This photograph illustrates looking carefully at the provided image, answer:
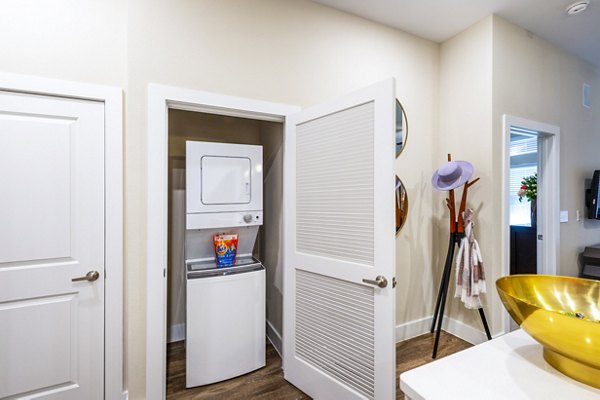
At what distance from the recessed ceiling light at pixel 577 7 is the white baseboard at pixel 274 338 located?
12.1ft

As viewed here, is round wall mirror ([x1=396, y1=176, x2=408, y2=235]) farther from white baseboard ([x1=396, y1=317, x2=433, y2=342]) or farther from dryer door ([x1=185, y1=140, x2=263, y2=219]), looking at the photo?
dryer door ([x1=185, y1=140, x2=263, y2=219])

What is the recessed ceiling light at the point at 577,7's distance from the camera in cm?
221

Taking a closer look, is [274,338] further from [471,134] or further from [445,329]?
[471,134]

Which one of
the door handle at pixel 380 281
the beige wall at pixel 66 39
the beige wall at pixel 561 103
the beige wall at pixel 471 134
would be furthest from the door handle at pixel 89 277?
the beige wall at pixel 561 103

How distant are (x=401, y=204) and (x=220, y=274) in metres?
1.70

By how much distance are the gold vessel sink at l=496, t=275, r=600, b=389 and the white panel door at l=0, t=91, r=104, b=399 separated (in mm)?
2019

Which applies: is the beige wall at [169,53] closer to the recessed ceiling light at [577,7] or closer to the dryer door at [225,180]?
the dryer door at [225,180]

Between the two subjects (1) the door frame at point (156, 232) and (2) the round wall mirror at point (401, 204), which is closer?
(1) the door frame at point (156, 232)

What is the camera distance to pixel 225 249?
2209 mm

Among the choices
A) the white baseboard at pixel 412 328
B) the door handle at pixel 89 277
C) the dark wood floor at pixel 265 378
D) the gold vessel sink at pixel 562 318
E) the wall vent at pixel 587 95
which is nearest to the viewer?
the gold vessel sink at pixel 562 318

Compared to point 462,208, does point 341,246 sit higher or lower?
lower

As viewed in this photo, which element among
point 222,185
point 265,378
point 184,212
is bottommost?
point 265,378

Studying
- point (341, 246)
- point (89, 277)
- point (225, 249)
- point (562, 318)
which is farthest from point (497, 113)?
point (89, 277)

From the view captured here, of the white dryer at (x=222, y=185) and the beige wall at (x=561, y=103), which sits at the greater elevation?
the beige wall at (x=561, y=103)
